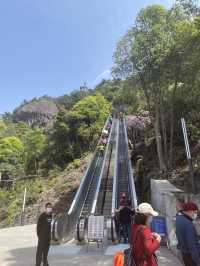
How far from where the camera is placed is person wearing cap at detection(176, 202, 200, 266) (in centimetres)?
492

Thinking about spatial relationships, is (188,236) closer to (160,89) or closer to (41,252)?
(41,252)

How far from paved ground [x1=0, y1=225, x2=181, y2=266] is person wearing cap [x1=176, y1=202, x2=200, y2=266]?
4.46 metres

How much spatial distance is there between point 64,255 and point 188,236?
6.49 m

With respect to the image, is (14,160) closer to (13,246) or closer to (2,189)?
(2,189)

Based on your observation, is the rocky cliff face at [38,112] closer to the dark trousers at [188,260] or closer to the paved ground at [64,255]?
the paved ground at [64,255]

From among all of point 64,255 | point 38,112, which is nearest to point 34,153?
point 64,255

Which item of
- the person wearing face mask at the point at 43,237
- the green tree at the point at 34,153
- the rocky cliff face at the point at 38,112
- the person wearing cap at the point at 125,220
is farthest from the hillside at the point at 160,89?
the rocky cliff face at the point at 38,112

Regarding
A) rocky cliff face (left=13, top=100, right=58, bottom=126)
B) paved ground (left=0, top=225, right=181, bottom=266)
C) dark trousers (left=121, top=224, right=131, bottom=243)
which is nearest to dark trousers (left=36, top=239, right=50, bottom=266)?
paved ground (left=0, top=225, right=181, bottom=266)

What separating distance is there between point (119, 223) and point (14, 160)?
143ft

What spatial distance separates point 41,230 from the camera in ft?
29.3

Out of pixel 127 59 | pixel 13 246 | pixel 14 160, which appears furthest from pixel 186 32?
pixel 14 160

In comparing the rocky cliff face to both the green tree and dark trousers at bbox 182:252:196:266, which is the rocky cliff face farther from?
dark trousers at bbox 182:252:196:266

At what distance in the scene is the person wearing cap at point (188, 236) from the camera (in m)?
4.92

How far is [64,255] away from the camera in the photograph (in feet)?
35.4
